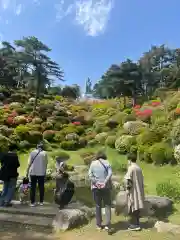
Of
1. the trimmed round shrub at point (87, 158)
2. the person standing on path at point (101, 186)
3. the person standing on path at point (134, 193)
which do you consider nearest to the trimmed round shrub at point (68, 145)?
the trimmed round shrub at point (87, 158)

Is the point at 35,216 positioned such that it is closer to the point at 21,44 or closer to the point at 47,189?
the point at 47,189

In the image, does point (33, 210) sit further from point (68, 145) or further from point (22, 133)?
point (22, 133)

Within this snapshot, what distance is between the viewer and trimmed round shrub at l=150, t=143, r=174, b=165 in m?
14.2

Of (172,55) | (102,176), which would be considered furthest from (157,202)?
(172,55)

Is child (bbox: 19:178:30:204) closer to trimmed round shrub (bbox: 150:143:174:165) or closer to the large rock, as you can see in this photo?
the large rock

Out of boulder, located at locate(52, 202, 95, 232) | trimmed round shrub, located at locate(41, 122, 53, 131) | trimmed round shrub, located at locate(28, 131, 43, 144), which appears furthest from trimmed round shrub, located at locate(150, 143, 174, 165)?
trimmed round shrub, located at locate(41, 122, 53, 131)

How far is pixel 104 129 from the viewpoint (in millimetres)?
23594

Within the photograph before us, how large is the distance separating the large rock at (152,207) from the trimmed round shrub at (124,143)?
34.0 ft

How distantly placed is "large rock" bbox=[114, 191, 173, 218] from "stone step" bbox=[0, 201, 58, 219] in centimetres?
144

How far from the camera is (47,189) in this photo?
1129 cm

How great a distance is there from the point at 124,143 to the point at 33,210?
11.4 meters

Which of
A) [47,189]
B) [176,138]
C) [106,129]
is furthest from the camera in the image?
[106,129]

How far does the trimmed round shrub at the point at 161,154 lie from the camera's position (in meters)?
14.2

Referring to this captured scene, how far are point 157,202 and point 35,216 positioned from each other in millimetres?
2817
